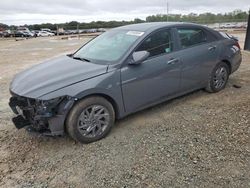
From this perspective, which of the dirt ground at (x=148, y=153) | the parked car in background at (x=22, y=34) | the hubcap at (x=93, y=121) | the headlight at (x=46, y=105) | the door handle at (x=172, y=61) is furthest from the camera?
the parked car in background at (x=22, y=34)

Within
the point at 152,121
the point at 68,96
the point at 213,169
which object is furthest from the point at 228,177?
the point at 68,96

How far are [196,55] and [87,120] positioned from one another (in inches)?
91.8

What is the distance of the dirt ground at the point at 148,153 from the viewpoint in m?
2.93

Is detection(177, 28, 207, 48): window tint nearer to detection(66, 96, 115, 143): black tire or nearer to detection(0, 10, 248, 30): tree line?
detection(66, 96, 115, 143): black tire

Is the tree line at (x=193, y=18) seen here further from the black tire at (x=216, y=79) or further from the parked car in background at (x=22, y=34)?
the black tire at (x=216, y=79)

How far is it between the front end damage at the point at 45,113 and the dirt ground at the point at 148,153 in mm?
343

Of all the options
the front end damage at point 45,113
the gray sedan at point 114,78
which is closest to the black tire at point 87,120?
the gray sedan at point 114,78

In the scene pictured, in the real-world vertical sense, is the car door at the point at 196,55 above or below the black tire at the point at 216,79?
above

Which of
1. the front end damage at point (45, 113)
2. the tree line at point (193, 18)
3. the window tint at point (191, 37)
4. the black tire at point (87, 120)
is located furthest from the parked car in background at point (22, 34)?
the black tire at point (87, 120)

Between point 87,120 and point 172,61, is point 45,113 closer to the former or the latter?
point 87,120

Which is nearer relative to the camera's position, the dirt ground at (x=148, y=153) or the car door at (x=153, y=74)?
the dirt ground at (x=148, y=153)

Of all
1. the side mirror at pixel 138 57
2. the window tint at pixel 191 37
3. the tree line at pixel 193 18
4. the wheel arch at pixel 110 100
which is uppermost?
the window tint at pixel 191 37

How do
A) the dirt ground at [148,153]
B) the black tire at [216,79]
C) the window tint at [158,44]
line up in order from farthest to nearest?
the black tire at [216,79], the window tint at [158,44], the dirt ground at [148,153]

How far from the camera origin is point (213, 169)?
3.01m
